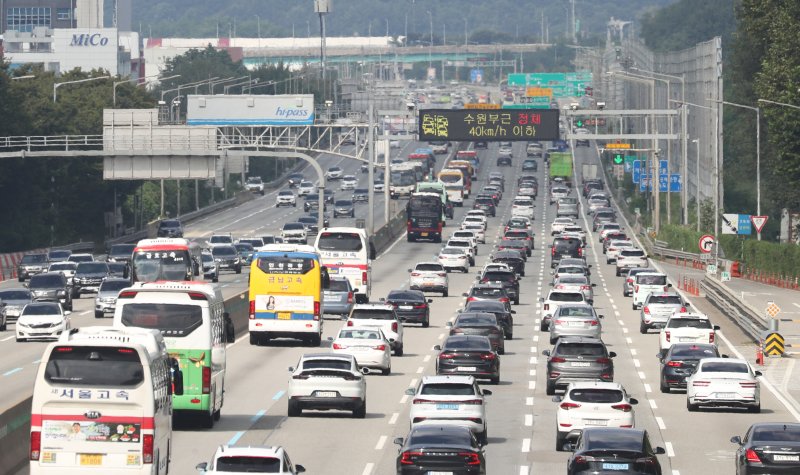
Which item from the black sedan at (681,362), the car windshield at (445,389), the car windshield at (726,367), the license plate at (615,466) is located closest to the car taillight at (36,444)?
the license plate at (615,466)

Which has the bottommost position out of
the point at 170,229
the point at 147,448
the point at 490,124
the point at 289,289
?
the point at 170,229

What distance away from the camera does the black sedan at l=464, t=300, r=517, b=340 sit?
197ft

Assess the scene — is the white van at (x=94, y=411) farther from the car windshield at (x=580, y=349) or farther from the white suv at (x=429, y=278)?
the white suv at (x=429, y=278)

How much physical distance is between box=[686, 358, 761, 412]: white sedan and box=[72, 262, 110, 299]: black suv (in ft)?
146

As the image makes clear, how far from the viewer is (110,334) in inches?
1104

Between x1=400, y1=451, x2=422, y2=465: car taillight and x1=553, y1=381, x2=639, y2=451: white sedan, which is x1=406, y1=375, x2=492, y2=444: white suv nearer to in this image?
x1=553, y1=381, x2=639, y2=451: white sedan

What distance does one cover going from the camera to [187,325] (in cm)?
3616

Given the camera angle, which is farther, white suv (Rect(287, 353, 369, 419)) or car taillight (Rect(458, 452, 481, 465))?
white suv (Rect(287, 353, 369, 419))

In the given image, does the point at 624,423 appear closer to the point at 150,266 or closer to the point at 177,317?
the point at 177,317

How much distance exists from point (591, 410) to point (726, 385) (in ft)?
25.0

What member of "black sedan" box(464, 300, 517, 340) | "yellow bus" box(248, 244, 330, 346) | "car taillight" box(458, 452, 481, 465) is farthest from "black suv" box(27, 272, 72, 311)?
"car taillight" box(458, 452, 481, 465)

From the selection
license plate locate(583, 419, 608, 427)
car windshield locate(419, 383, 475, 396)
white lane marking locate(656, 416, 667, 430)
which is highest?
car windshield locate(419, 383, 475, 396)

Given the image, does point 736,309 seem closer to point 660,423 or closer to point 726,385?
point 726,385

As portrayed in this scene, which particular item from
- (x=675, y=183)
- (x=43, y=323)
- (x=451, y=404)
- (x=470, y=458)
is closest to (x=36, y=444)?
(x=470, y=458)
